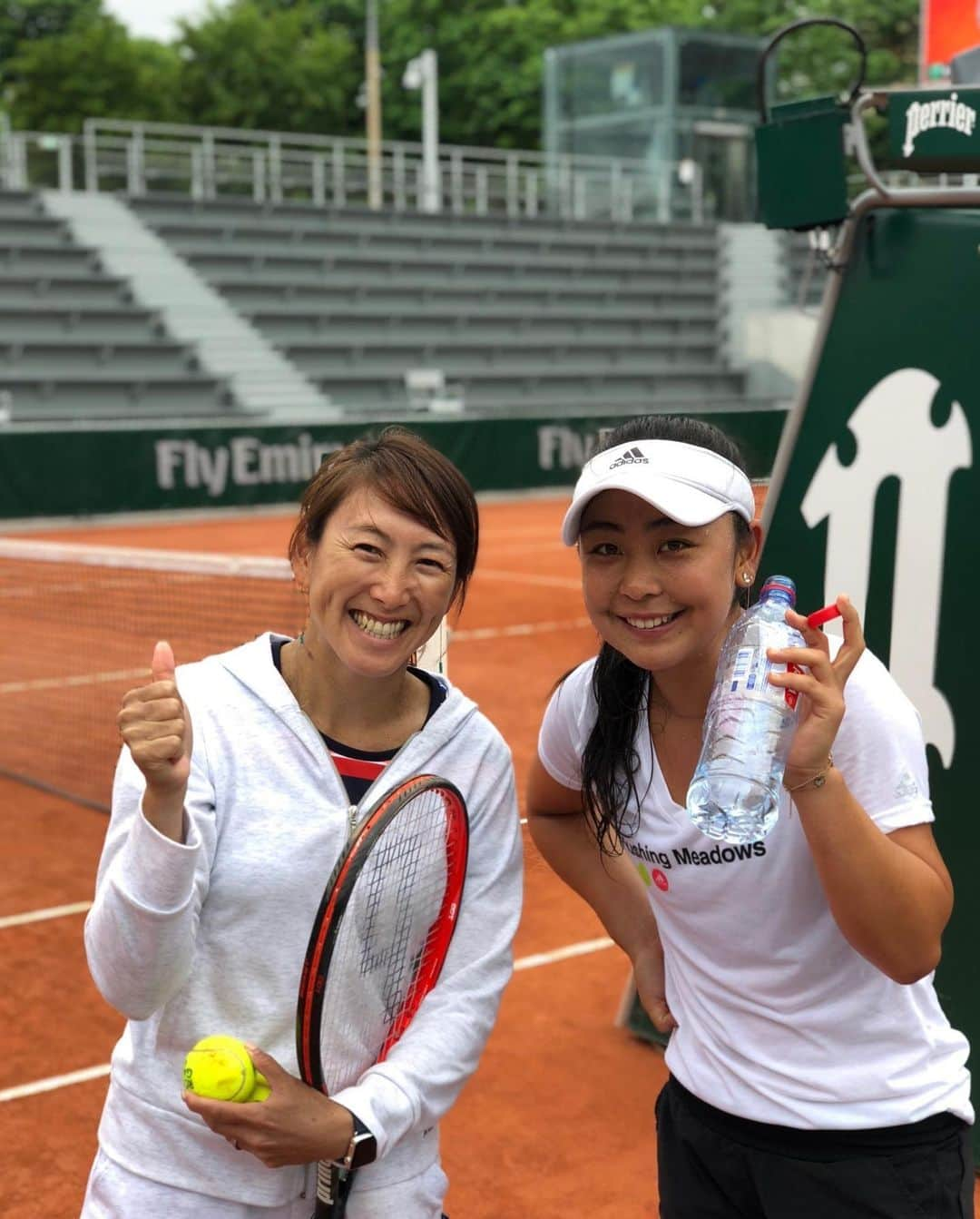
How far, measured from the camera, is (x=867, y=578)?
3.75 meters

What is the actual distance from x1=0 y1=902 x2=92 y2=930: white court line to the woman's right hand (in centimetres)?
401

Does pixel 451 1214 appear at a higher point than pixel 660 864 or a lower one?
lower

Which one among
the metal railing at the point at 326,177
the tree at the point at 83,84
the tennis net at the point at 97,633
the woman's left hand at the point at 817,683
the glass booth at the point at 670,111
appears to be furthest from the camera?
the tree at the point at 83,84

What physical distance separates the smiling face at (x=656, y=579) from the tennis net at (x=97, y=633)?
4488 mm

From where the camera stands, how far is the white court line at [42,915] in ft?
19.5

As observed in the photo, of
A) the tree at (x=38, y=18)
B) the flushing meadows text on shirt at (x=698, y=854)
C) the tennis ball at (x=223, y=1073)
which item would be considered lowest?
the tennis ball at (x=223, y=1073)

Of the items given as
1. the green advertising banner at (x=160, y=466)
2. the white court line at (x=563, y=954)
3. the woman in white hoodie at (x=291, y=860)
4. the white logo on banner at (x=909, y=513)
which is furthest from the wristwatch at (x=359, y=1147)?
the green advertising banner at (x=160, y=466)

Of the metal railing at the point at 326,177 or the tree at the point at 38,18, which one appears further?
the tree at the point at 38,18

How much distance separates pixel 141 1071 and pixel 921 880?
1060 millimetres

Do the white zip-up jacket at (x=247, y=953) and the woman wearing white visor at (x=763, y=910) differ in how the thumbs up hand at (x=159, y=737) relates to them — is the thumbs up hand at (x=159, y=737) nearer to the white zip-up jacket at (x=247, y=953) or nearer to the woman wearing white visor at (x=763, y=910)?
the white zip-up jacket at (x=247, y=953)

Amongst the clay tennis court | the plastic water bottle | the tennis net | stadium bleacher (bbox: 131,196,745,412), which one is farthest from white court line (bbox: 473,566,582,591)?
the plastic water bottle

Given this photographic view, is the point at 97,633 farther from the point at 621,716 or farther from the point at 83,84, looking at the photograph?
the point at 83,84

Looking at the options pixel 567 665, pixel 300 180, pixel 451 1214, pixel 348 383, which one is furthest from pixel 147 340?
pixel 451 1214

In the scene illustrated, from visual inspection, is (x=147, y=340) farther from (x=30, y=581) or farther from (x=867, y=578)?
(x=867, y=578)
